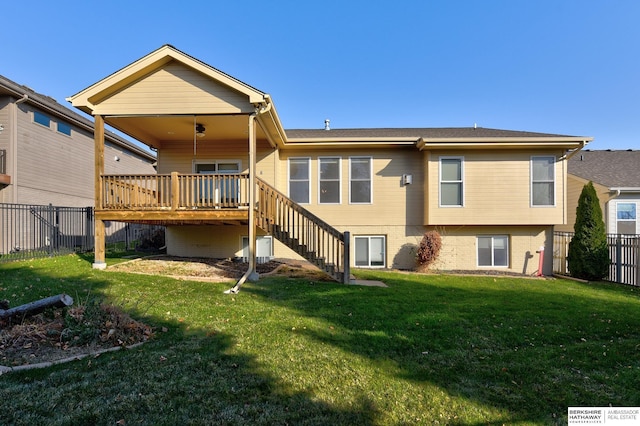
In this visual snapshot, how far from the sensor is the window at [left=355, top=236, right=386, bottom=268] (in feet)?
35.6

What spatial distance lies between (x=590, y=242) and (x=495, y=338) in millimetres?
7835

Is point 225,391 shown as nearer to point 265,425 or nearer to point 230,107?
point 265,425

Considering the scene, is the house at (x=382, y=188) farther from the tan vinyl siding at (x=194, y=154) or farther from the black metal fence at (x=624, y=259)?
the black metal fence at (x=624, y=259)

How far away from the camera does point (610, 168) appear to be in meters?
16.0

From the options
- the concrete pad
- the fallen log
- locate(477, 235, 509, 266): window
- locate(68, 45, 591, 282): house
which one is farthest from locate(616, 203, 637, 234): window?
the fallen log

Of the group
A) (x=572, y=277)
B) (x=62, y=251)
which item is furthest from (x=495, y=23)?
(x=62, y=251)

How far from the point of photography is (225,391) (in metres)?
2.69

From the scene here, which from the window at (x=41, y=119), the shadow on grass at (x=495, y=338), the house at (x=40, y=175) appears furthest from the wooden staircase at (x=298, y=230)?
the window at (x=41, y=119)

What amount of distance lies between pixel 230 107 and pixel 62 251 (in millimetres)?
7770

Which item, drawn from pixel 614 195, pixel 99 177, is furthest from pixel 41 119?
pixel 614 195

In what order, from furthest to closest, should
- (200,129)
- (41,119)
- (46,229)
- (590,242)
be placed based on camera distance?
(41,119)
(46,229)
(590,242)
(200,129)

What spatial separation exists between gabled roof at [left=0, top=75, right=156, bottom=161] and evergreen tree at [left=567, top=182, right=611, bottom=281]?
63.7 feet

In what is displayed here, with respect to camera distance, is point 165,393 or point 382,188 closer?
point 165,393

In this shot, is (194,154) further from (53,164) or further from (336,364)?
(336,364)
